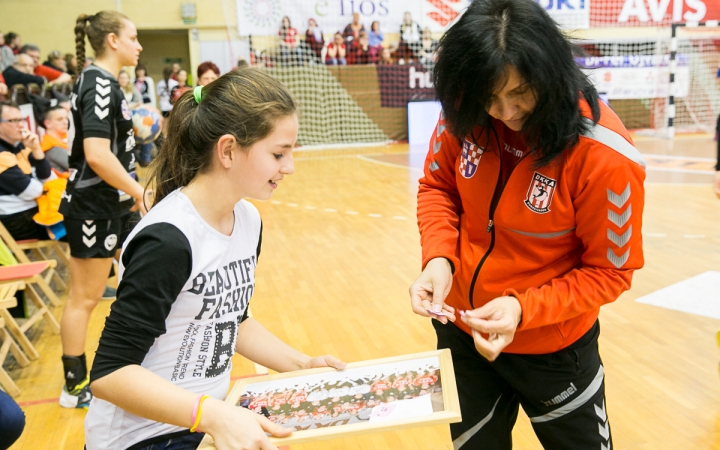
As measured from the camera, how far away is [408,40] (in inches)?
554

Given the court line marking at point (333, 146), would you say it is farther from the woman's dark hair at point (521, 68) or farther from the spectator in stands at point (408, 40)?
the woman's dark hair at point (521, 68)

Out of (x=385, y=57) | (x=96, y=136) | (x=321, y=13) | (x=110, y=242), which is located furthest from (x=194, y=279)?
(x=321, y=13)

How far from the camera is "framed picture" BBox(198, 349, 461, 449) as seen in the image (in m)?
1.36

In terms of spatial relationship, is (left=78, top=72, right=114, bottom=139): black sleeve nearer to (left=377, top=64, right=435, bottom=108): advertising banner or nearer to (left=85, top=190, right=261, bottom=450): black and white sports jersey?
(left=85, top=190, right=261, bottom=450): black and white sports jersey

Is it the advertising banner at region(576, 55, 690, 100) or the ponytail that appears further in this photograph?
the advertising banner at region(576, 55, 690, 100)

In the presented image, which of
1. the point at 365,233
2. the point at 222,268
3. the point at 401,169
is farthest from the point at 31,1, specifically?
the point at 222,268

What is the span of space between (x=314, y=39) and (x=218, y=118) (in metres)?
12.5

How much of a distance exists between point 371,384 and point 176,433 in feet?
1.57

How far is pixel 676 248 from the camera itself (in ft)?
18.2

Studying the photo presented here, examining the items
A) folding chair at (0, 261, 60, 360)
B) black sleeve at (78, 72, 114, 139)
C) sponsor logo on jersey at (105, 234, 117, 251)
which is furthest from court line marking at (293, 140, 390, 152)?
black sleeve at (78, 72, 114, 139)

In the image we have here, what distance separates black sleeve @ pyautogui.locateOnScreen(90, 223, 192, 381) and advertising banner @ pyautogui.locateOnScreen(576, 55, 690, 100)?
1372 cm

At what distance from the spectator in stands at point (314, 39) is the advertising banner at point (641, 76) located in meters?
5.96

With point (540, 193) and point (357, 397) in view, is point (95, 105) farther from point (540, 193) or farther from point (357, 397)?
point (540, 193)

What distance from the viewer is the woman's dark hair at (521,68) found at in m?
1.32
